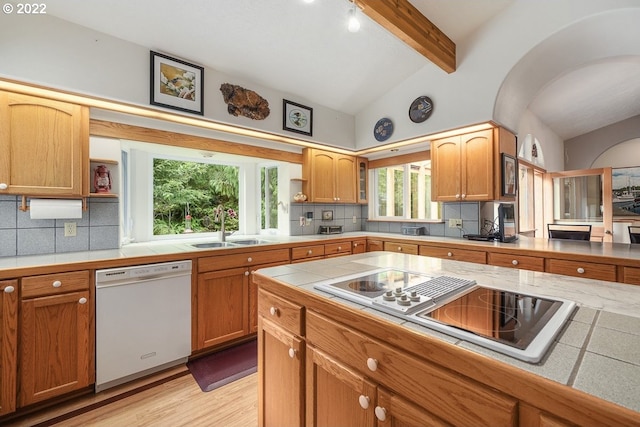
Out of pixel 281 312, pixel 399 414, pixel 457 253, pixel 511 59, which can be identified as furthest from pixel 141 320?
pixel 511 59

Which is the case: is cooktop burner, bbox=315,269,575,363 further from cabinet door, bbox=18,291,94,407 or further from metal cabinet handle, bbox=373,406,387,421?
cabinet door, bbox=18,291,94,407

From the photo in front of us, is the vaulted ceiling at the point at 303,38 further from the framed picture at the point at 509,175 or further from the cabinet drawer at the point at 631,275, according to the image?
the cabinet drawer at the point at 631,275

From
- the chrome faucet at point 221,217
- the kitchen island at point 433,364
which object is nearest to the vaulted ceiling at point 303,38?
the chrome faucet at point 221,217

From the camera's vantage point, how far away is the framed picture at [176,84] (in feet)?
7.52

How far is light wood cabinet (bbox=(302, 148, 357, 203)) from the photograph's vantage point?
3664 millimetres

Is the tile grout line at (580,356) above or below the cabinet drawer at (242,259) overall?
above

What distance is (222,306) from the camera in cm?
245

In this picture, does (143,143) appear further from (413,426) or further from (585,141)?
(585,141)

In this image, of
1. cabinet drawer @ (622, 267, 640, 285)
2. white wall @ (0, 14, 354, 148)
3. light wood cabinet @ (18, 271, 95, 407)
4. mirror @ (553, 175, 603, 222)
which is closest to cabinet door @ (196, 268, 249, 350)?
light wood cabinet @ (18, 271, 95, 407)

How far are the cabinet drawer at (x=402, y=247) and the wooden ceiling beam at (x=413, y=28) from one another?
1934 mm

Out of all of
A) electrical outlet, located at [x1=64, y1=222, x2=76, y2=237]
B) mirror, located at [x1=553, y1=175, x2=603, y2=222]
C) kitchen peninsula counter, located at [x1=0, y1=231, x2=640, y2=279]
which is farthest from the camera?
mirror, located at [x1=553, y1=175, x2=603, y2=222]

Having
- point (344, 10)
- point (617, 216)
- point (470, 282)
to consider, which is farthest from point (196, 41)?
point (617, 216)

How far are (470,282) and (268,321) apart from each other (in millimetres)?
928

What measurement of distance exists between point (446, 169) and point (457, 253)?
1.00m
